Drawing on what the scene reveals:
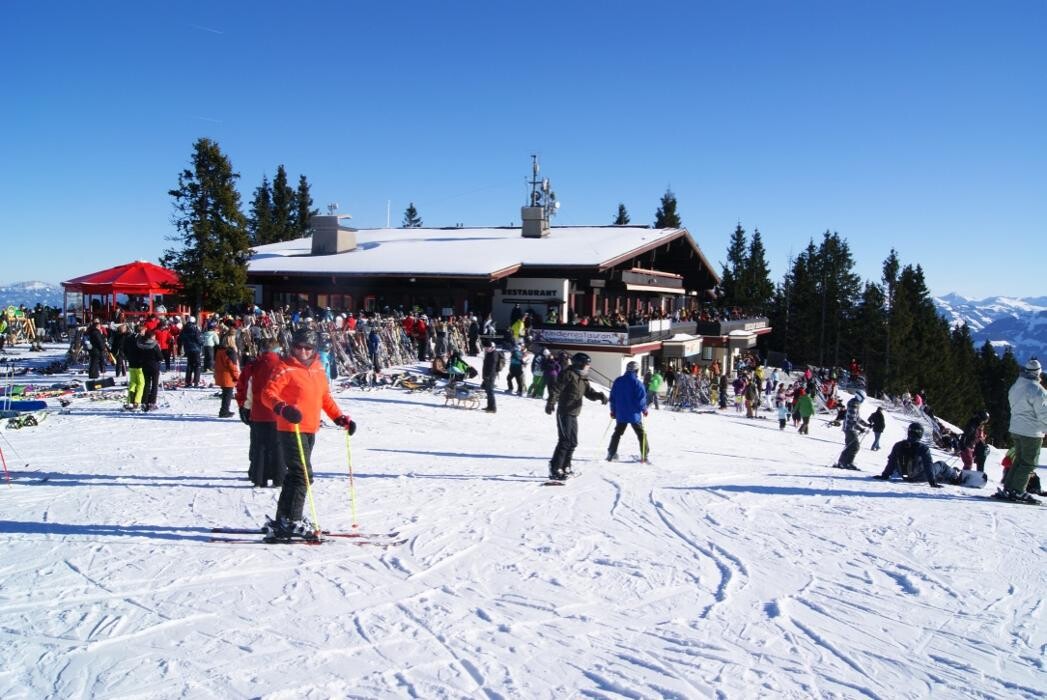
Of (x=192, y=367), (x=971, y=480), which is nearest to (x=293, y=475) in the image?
(x=971, y=480)

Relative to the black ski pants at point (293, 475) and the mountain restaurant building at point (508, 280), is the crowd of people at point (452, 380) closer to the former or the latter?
the black ski pants at point (293, 475)

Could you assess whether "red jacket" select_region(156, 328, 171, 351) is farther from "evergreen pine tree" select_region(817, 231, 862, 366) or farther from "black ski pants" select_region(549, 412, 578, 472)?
"evergreen pine tree" select_region(817, 231, 862, 366)

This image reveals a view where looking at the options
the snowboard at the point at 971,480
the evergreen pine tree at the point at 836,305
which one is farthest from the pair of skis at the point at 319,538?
the evergreen pine tree at the point at 836,305

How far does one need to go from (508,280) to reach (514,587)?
21805mm

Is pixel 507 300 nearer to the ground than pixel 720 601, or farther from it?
farther from it

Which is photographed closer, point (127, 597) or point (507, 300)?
point (127, 597)

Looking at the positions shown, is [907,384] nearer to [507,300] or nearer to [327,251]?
[507,300]

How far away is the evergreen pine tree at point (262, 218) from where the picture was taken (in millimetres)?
57125

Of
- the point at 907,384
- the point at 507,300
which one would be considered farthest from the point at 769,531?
the point at 907,384

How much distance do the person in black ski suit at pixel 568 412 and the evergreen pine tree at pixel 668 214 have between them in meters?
51.2

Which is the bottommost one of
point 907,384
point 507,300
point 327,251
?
point 907,384

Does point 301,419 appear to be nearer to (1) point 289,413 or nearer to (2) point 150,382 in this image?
(1) point 289,413

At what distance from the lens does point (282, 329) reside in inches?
703

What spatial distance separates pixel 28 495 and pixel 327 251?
24.3 meters
